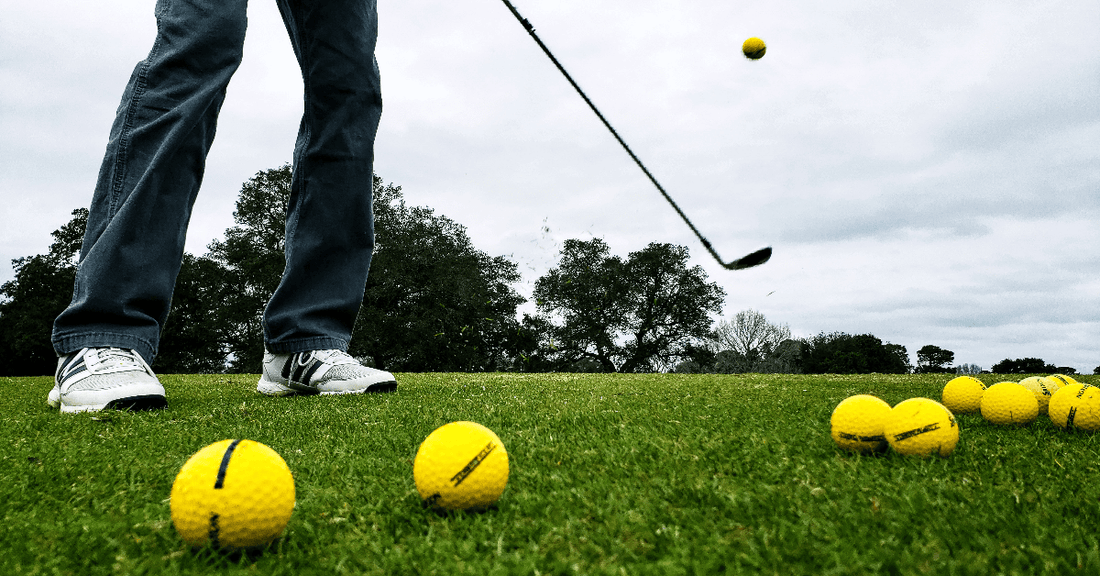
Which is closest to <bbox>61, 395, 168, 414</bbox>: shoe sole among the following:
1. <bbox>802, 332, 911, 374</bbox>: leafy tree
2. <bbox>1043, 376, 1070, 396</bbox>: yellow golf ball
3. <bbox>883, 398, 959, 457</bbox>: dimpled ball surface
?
<bbox>883, 398, 959, 457</bbox>: dimpled ball surface

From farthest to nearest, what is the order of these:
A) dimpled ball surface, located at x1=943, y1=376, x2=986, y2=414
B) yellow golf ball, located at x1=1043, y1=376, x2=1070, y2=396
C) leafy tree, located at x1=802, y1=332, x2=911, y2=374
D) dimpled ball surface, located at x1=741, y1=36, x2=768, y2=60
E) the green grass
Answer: leafy tree, located at x1=802, y1=332, x2=911, y2=374 < dimpled ball surface, located at x1=741, y1=36, x2=768, y2=60 < yellow golf ball, located at x1=1043, y1=376, x2=1070, y2=396 < dimpled ball surface, located at x1=943, y1=376, x2=986, y2=414 < the green grass

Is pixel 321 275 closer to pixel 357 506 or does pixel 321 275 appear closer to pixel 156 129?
pixel 156 129

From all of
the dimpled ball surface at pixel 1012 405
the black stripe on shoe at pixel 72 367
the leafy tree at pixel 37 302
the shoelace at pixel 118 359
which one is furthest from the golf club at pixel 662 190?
the leafy tree at pixel 37 302

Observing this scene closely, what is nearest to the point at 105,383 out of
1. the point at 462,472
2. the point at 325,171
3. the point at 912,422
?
the point at 325,171

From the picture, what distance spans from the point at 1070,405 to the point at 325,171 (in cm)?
351

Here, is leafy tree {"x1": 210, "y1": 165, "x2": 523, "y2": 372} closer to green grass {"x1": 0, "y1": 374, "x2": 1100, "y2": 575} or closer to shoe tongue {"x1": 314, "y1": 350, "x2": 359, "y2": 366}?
shoe tongue {"x1": 314, "y1": 350, "x2": 359, "y2": 366}

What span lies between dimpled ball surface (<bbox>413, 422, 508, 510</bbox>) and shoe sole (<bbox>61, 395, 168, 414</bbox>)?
5.94 ft

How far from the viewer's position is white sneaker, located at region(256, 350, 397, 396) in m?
3.51

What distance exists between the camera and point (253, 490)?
3.91 ft

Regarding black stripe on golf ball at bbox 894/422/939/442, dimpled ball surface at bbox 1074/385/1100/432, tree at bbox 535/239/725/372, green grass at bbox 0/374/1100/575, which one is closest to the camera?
green grass at bbox 0/374/1100/575

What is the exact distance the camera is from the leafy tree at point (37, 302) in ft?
76.8

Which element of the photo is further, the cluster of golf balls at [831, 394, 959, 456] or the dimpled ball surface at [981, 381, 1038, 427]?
the dimpled ball surface at [981, 381, 1038, 427]

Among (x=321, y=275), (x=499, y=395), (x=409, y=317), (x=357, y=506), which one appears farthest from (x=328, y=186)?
(x=409, y=317)

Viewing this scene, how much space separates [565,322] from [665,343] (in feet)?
15.8
